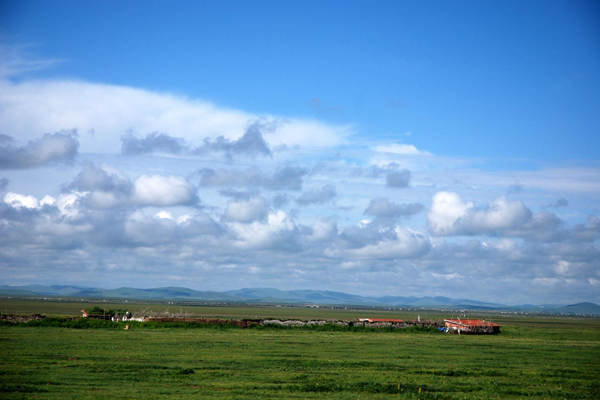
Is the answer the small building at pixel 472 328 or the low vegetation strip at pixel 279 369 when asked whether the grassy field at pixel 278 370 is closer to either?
the low vegetation strip at pixel 279 369

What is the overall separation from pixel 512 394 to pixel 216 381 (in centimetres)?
1288

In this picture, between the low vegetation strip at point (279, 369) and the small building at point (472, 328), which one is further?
the small building at point (472, 328)

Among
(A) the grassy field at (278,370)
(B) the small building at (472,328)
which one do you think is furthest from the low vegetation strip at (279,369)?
(B) the small building at (472,328)

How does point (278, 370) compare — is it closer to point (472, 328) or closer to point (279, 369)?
point (279, 369)

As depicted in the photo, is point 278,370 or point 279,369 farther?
point 279,369

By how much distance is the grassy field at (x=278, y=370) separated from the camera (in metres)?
26.7

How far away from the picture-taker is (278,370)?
111 ft

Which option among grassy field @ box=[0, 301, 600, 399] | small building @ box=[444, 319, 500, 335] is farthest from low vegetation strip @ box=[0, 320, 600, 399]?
small building @ box=[444, 319, 500, 335]

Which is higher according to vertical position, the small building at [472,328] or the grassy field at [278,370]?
the small building at [472,328]

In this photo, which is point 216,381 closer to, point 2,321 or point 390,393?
point 390,393

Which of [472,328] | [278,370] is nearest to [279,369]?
[278,370]

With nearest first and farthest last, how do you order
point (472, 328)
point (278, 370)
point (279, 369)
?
point (278, 370), point (279, 369), point (472, 328)

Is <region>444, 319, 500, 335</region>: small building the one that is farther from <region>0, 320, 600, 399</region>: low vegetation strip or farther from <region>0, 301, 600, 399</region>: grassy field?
<region>0, 301, 600, 399</region>: grassy field

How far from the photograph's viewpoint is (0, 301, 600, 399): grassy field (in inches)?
1050
